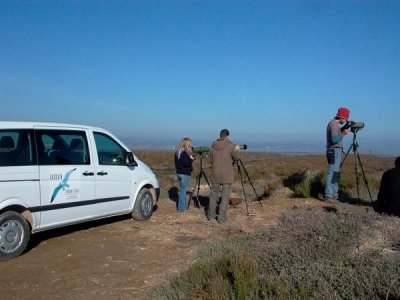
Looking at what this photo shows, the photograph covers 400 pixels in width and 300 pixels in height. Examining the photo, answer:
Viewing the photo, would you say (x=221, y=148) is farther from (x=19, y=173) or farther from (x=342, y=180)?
(x=342, y=180)

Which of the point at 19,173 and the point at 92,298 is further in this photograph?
the point at 19,173

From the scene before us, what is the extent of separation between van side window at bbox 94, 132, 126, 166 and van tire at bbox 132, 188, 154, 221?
34.8 inches

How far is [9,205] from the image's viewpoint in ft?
20.7

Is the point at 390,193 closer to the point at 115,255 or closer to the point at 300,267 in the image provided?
the point at 300,267

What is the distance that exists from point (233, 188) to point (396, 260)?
10.1m

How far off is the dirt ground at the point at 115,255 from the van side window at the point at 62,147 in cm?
136

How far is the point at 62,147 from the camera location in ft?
24.4

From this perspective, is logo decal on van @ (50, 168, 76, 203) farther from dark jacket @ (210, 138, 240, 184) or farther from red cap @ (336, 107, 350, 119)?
red cap @ (336, 107, 350, 119)

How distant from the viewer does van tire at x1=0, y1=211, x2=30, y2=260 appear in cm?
632

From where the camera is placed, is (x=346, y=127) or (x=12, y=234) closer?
(x=12, y=234)

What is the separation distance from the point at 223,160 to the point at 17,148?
399 cm

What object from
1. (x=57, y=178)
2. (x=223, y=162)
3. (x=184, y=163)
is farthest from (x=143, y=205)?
(x=57, y=178)

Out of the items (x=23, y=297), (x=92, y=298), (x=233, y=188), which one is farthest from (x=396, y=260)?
(x=233, y=188)

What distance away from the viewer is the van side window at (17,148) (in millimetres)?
6445
